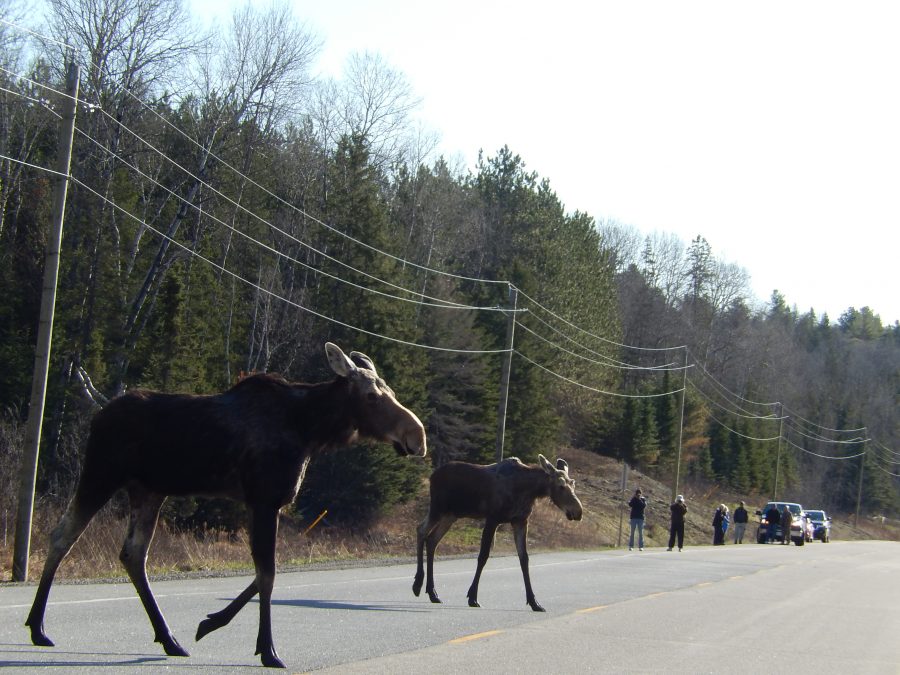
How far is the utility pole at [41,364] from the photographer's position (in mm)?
18016

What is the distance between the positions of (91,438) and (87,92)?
28506mm

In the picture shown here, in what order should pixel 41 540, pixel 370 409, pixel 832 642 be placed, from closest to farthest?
pixel 370 409
pixel 832 642
pixel 41 540

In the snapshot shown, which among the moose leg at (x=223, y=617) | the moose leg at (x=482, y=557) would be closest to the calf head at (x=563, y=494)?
the moose leg at (x=482, y=557)

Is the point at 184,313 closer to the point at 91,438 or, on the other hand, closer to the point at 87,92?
the point at 87,92

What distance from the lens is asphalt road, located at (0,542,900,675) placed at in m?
9.32

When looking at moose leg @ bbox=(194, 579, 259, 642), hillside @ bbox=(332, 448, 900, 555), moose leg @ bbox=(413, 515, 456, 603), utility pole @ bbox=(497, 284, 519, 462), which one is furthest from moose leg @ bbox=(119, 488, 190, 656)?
utility pole @ bbox=(497, 284, 519, 462)

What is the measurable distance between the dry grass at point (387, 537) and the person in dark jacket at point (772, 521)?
345 centimetres

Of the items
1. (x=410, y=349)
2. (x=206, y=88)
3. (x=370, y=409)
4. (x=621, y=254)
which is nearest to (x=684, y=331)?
(x=621, y=254)

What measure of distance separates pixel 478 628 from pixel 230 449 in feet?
18.9

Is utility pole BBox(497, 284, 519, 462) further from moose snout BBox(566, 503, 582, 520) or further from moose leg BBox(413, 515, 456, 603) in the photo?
moose snout BBox(566, 503, 582, 520)

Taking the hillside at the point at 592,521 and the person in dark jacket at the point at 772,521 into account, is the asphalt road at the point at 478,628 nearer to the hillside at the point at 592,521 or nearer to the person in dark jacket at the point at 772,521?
the hillside at the point at 592,521

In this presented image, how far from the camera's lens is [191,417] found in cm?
787

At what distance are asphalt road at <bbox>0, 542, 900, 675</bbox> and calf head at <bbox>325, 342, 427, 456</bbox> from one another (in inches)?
77.5

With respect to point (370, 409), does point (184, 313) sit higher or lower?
higher
